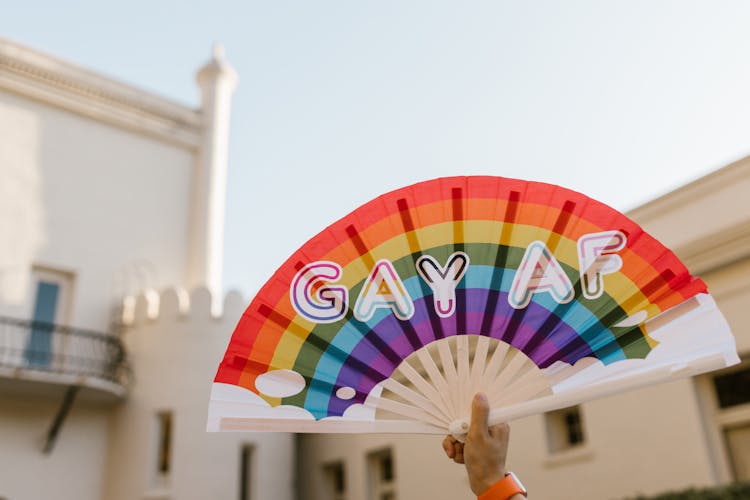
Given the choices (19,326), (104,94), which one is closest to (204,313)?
(19,326)

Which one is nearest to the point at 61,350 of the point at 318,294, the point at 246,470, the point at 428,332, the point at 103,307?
the point at 103,307

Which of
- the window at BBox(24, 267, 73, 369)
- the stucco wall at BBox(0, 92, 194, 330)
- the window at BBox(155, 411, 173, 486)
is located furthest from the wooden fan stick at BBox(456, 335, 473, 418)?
the stucco wall at BBox(0, 92, 194, 330)

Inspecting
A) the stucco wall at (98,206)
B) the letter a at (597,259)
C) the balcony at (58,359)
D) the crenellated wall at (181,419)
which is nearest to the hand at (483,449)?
the letter a at (597,259)

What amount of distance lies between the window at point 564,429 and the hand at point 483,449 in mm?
10399

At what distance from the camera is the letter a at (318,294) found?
2867mm

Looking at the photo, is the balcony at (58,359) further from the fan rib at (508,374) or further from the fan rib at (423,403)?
the fan rib at (508,374)

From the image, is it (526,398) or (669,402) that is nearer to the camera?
(526,398)

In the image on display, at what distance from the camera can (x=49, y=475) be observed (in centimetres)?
1502

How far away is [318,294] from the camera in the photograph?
2.88 metres

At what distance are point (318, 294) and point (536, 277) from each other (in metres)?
0.79

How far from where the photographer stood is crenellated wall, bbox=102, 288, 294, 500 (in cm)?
1496

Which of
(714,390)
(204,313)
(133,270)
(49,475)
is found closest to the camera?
(714,390)

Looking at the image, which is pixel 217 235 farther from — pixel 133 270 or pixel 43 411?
pixel 43 411

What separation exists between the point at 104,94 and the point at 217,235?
411cm
